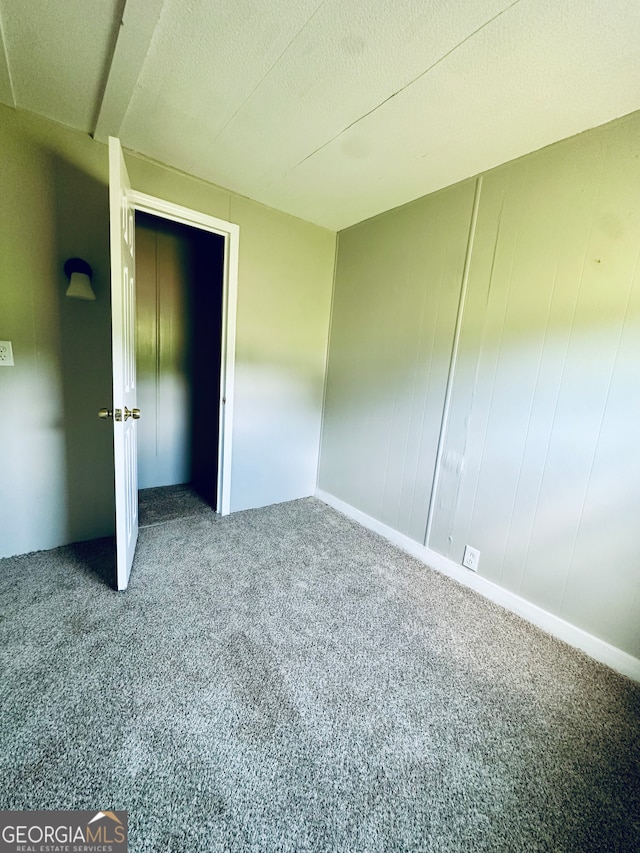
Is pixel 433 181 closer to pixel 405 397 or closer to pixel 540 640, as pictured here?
pixel 405 397

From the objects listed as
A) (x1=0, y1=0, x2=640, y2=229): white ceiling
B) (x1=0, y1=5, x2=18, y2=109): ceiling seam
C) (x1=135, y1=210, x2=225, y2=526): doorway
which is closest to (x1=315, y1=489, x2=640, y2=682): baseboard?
(x1=135, y1=210, x2=225, y2=526): doorway

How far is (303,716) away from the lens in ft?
3.96

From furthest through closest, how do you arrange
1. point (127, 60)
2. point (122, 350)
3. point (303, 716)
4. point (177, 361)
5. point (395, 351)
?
point (177, 361) < point (395, 351) < point (122, 350) < point (127, 60) < point (303, 716)

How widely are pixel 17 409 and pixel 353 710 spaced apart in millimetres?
2242

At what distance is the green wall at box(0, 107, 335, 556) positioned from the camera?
175 centimetres

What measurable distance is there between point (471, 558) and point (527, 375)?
1.13m

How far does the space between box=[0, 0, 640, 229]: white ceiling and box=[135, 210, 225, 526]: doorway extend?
3.73 feet

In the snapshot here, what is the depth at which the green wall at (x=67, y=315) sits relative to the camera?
175cm

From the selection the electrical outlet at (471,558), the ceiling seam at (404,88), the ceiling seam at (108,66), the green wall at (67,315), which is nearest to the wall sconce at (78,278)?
the green wall at (67,315)

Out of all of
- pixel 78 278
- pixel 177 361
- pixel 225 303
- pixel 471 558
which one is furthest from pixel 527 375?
pixel 177 361

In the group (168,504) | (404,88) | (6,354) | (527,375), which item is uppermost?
(404,88)

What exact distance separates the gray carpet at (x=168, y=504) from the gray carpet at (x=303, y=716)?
0.62 m

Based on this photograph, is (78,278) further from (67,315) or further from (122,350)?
(122,350)

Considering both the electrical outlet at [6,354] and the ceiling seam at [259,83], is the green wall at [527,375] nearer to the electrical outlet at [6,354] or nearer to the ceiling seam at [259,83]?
the ceiling seam at [259,83]
